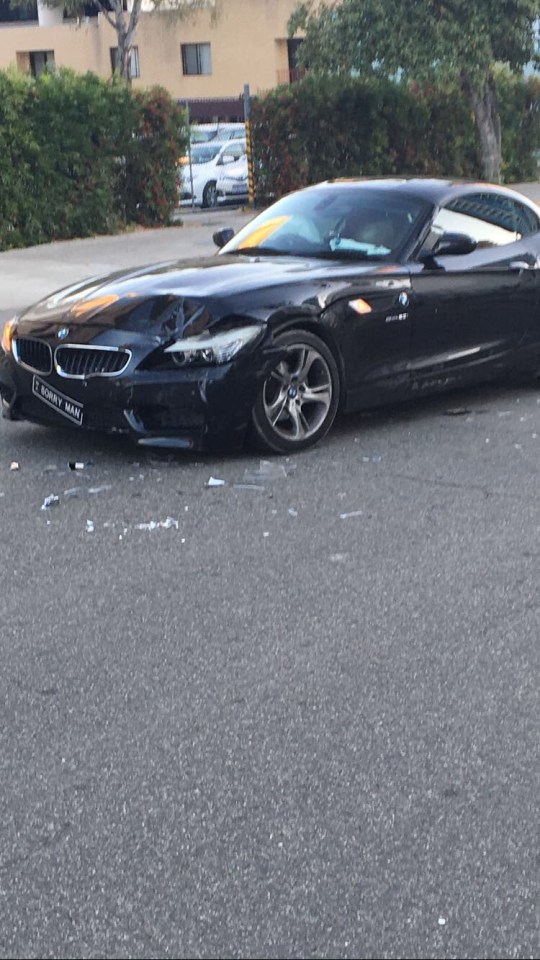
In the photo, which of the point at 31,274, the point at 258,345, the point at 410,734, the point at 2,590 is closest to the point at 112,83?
the point at 31,274

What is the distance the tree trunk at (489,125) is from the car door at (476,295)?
1885 cm

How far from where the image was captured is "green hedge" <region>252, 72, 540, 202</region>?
81.9 ft

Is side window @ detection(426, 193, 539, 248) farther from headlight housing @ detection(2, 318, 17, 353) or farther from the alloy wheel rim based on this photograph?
headlight housing @ detection(2, 318, 17, 353)

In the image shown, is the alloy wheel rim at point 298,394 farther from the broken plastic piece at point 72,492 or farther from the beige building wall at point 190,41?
the beige building wall at point 190,41

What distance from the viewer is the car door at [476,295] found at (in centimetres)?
807

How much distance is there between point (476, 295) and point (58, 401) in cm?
283

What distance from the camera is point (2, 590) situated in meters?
5.32

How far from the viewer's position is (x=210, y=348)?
6.97 meters

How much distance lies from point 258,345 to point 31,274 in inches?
411

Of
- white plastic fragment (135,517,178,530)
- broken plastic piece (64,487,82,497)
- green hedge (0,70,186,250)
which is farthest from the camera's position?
green hedge (0,70,186,250)

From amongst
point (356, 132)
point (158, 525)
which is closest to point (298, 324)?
point (158, 525)

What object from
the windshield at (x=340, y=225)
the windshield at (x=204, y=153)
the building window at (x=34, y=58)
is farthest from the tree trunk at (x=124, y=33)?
the windshield at (x=340, y=225)

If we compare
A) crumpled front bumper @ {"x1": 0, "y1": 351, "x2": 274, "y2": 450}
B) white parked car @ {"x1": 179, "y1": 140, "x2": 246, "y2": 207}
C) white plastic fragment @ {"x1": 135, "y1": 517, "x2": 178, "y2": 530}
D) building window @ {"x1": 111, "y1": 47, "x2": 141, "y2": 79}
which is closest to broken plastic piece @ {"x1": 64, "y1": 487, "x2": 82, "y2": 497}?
crumpled front bumper @ {"x1": 0, "y1": 351, "x2": 274, "y2": 450}

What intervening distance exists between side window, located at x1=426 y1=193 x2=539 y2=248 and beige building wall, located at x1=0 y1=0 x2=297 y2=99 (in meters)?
43.0
